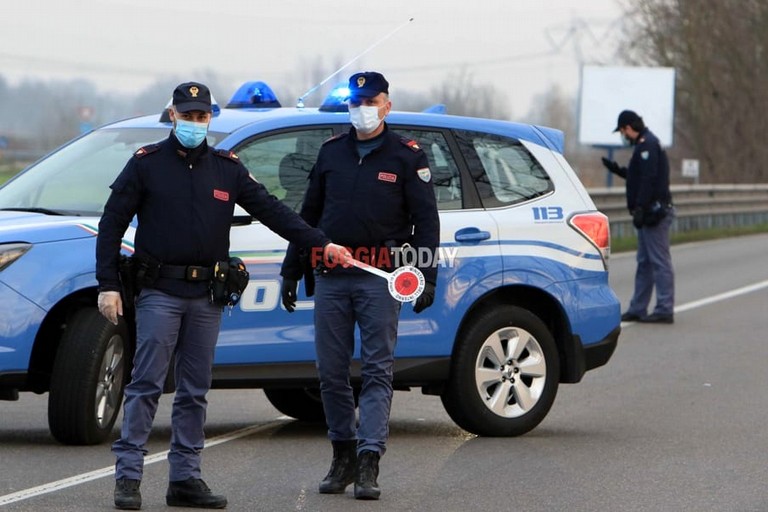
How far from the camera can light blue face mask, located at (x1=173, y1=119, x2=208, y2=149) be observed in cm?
639

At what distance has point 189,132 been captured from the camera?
639cm

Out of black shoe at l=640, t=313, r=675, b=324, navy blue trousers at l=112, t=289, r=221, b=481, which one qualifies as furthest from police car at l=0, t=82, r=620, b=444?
black shoe at l=640, t=313, r=675, b=324

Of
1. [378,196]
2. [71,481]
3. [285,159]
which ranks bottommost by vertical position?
[71,481]

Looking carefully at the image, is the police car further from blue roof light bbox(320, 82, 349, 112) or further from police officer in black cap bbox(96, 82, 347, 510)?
police officer in black cap bbox(96, 82, 347, 510)

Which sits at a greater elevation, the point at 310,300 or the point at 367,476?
the point at 310,300

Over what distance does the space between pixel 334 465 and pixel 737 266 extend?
16.7m

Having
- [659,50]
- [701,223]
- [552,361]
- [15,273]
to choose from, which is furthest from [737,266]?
[659,50]

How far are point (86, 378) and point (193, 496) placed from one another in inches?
53.0

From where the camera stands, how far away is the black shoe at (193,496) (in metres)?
6.47

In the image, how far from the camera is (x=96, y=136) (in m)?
8.65

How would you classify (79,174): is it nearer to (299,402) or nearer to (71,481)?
(299,402)

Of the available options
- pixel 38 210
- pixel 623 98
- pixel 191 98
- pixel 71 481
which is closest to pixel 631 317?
pixel 38 210

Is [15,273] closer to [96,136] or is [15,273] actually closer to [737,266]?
[96,136]

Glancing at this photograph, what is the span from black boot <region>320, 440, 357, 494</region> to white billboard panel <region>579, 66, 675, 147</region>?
36.7 meters
